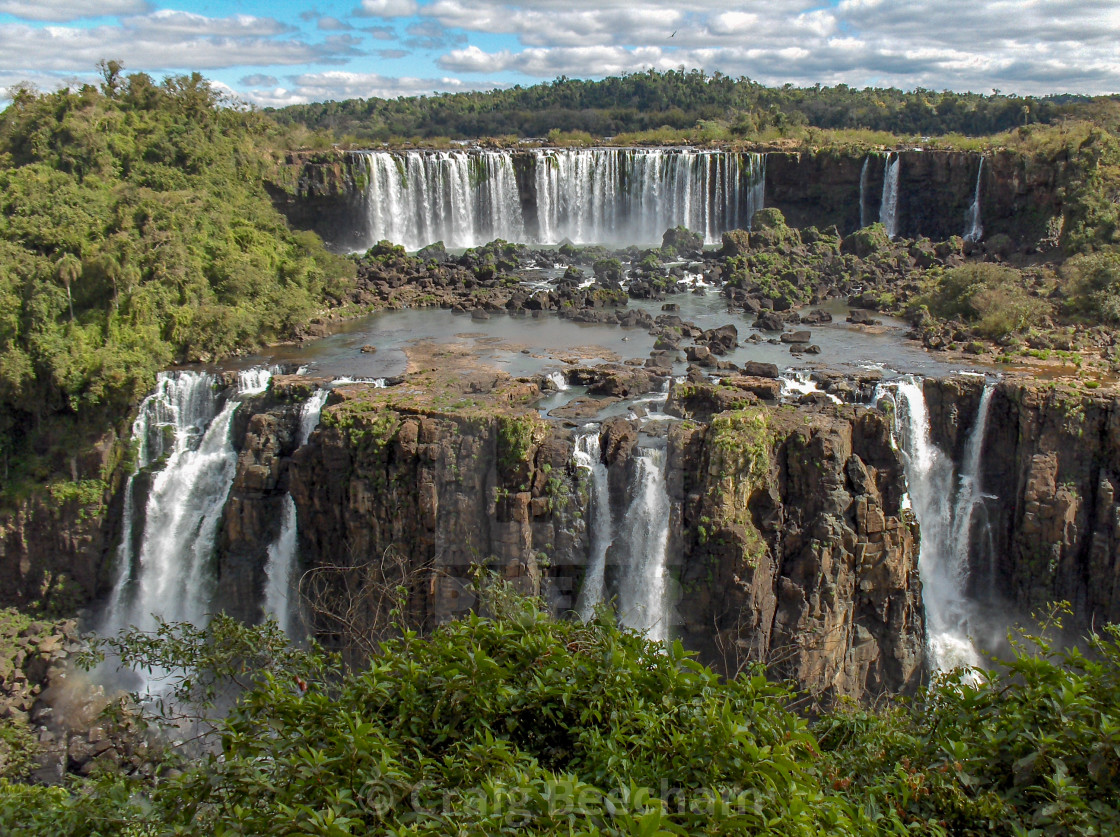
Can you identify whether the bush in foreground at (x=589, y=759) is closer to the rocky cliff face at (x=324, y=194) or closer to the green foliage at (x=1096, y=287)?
the green foliage at (x=1096, y=287)

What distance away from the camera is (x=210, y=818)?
5652 mm

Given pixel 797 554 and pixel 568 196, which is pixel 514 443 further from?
pixel 568 196

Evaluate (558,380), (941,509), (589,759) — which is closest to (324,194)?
(558,380)

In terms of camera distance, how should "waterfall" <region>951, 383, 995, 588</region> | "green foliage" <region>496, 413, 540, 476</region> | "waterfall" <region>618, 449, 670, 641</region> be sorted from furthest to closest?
"waterfall" <region>951, 383, 995, 588</region> → "green foliage" <region>496, 413, 540, 476</region> → "waterfall" <region>618, 449, 670, 641</region>

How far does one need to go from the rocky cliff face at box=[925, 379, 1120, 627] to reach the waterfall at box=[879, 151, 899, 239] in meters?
23.1

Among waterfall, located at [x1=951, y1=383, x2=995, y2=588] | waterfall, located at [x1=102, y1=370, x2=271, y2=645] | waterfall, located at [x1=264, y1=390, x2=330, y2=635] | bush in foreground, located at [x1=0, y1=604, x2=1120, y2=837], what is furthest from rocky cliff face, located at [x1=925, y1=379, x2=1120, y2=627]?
waterfall, located at [x1=102, y1=370, x2=271, y2=645]

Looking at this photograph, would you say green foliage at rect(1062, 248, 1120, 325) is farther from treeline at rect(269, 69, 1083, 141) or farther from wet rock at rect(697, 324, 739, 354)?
treeline at rect(269, 69, 1083, 141)

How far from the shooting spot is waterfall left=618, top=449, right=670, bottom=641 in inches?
699

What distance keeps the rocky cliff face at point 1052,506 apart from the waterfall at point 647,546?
7.30 meters

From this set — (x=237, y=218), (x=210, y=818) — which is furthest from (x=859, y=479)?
(x=237, y=218)

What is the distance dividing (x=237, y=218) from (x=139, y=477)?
39.2 ft

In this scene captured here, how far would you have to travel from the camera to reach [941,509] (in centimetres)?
2022

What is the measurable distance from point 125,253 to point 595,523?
1695 cm

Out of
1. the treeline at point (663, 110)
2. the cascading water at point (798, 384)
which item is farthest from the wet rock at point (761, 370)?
the treeline at point (663, 110)
